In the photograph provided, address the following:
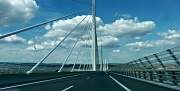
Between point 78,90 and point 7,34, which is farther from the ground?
point 7,34

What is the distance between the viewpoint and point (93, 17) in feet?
177

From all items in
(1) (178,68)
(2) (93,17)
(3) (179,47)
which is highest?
(2) (93,17)

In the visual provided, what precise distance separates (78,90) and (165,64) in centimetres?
482

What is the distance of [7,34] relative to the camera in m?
11.5

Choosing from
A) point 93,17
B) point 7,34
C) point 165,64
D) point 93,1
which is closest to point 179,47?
point 165,64

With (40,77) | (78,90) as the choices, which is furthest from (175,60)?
(40,77)

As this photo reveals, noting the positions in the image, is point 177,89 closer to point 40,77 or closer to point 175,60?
point 175,60

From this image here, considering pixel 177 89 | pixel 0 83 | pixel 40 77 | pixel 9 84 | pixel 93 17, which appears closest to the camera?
pixel 177 89

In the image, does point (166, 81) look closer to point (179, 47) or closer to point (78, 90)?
point (179, 47)

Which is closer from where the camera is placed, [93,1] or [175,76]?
[175,76]

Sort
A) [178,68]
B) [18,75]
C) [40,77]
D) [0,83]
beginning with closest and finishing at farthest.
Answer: [178,68] < [0,83] < [18,75] < [40,77]

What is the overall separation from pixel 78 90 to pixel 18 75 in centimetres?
457

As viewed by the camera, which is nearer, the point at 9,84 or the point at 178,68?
the point at 178,68

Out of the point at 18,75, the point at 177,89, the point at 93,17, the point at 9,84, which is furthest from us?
the point at 93,17
